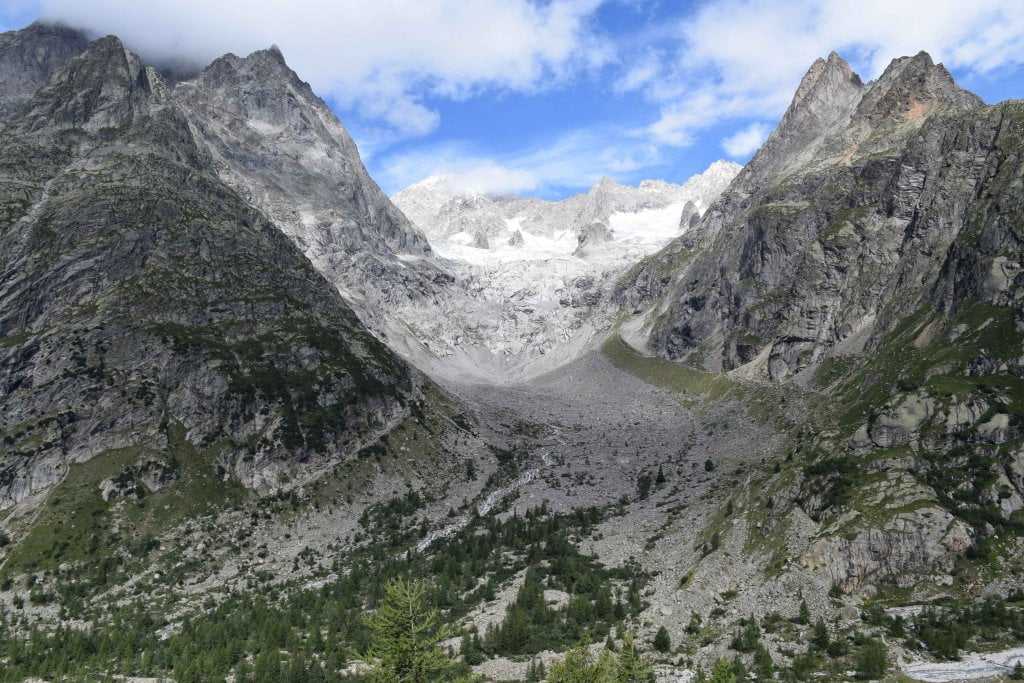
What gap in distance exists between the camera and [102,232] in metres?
142

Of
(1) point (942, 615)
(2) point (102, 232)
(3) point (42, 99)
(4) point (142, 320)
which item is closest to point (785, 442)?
(1) point (942, 615)

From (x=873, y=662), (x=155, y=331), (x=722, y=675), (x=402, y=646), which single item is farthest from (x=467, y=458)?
(x=722, y=675)

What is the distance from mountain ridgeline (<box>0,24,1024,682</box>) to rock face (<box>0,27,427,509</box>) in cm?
60

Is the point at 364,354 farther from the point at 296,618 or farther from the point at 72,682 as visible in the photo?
the point at 72,682

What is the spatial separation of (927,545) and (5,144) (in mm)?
199536

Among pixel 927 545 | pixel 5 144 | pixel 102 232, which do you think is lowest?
pixel 927 545

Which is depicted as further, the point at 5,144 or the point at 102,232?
the point at 5,144

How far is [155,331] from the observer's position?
12838 cm

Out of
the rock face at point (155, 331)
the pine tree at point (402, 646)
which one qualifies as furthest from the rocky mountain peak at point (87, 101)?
the pine tree at point (402, 646)

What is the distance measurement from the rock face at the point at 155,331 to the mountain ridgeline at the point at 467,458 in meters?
0.60

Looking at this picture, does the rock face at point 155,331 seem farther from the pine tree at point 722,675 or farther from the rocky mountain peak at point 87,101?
the pine tree at point 722,675

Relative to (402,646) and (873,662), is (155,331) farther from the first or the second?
(873,662)

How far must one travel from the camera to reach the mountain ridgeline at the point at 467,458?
5569 cm

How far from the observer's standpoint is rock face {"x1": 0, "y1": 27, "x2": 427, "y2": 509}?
113 m
